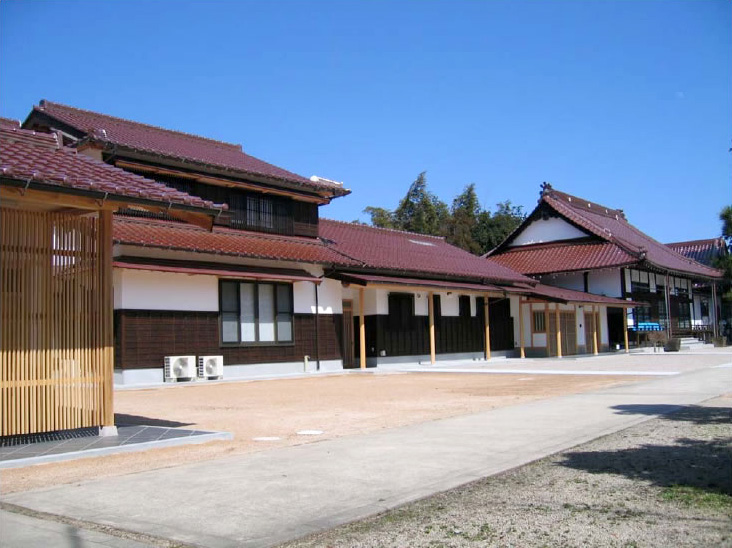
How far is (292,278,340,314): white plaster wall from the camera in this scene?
74.0 feet

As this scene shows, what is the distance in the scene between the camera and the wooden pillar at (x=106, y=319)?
866 centimetres

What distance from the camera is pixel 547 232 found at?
40.1 metres

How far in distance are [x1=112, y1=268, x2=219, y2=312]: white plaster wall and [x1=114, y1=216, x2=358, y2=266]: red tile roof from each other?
2.80 ft

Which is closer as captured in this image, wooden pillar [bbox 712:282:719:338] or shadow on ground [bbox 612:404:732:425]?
shadow on ground [bbox 612:404:732:425]

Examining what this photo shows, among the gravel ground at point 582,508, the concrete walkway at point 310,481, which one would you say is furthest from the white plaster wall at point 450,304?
the gravel ground at point 582,508

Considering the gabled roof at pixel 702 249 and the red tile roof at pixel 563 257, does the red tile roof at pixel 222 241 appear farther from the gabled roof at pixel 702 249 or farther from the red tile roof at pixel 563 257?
the gabled roof at pixel 702 249

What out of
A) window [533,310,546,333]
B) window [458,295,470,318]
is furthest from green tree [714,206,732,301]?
window [458,295,470,318]

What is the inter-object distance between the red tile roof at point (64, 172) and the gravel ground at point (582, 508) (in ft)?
16.0

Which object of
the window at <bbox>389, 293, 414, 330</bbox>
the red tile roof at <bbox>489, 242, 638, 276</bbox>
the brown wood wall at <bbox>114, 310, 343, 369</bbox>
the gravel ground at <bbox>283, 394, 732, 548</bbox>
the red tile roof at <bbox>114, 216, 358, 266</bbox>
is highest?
the red tile roof at <bbox>489, 242, 638, 276</bbox>

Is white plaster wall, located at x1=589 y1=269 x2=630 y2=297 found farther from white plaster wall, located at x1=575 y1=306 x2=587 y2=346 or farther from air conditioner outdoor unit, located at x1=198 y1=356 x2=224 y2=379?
air conditioner outdoor unit, located at x1=198 y1=356 x2=224 y2=379

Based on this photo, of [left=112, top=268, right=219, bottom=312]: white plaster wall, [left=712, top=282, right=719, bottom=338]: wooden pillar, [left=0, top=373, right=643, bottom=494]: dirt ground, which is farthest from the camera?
[left=712, top=282, right=719, bottom=338]: wooden pillar

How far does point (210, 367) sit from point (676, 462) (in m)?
14.5

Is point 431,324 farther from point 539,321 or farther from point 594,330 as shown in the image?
point 594,330

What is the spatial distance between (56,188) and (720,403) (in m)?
9.97
